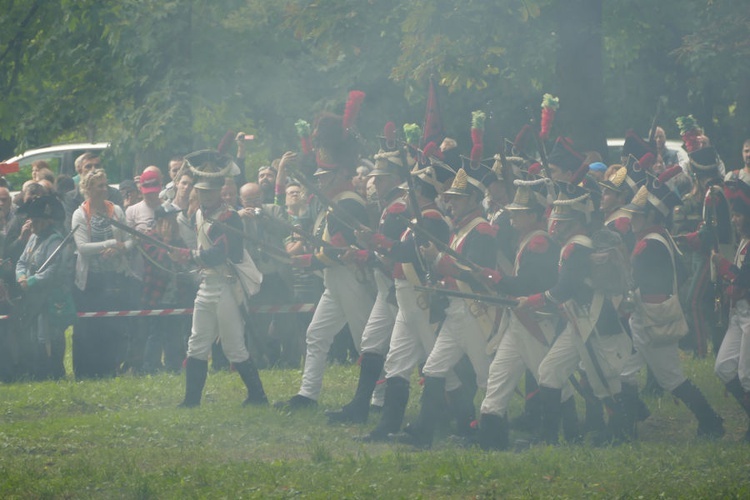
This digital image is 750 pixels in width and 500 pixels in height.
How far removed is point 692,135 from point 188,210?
205 inches

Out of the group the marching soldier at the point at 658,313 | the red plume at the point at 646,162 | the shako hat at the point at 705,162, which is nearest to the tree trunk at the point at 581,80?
the shako hat at the point at 705,162

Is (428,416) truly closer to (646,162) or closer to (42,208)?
(646,162)

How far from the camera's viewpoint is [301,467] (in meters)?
9.16

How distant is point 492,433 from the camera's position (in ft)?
32.1

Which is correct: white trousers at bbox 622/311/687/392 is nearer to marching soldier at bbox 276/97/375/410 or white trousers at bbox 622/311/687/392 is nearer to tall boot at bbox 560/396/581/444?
tall boot at bbox 560/396/581/444

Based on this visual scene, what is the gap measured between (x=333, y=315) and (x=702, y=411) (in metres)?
3.14

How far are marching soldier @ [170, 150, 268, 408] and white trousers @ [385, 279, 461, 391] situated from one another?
1549 millimetres

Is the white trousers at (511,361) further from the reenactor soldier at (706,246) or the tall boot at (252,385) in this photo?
the tall boot at (252,385)

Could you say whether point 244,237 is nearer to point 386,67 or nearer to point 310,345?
point 310,345

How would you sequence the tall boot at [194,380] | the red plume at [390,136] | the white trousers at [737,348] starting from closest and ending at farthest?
the white trousers at [737,348] → the red plume at [390,136] → the tall boot at [194,380]

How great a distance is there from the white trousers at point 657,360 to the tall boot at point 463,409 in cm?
117

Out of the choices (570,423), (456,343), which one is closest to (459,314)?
(456,343)

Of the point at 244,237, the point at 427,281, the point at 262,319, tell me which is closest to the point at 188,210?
the point at 262,319

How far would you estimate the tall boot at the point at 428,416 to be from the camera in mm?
10180
